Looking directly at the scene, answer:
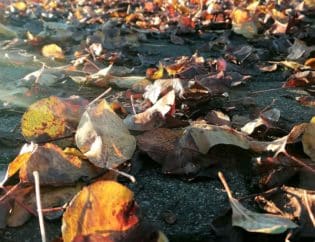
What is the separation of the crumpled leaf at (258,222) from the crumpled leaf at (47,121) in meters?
0.44

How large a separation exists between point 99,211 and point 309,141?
0.46 meters

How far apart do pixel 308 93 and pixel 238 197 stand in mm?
741

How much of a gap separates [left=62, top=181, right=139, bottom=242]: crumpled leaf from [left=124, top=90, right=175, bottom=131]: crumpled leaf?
42cm

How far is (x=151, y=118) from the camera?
42.8 inches

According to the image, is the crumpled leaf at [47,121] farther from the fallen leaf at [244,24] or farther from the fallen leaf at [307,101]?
the fallen leaf at [244,24]

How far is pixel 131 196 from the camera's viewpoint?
0.66m

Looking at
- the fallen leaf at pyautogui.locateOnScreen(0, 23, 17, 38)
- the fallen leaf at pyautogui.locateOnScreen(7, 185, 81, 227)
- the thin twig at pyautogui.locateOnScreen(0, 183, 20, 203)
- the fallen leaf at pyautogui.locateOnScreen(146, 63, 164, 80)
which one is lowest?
the fallen leaf at pyautogui.locateOnScreen(0, 23, 17, 38)

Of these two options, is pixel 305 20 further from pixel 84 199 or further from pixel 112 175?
pixel 84 199

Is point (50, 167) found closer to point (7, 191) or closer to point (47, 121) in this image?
point (7, 191)

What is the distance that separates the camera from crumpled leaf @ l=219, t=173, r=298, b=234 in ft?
2.21

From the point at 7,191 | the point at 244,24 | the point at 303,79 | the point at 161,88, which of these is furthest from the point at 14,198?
the point at 244,24

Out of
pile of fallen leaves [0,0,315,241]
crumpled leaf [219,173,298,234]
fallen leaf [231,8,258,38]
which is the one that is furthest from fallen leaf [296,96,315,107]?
fallen leaf [231,8,258,38]

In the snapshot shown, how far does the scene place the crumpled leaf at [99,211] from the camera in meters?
0.64

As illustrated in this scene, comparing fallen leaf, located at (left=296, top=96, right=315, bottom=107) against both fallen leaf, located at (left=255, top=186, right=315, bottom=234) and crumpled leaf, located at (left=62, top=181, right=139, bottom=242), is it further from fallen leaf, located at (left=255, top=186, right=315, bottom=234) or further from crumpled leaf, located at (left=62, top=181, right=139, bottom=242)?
crumpled leaf, located at (left=62, top=181, right=139, bottom=242)
